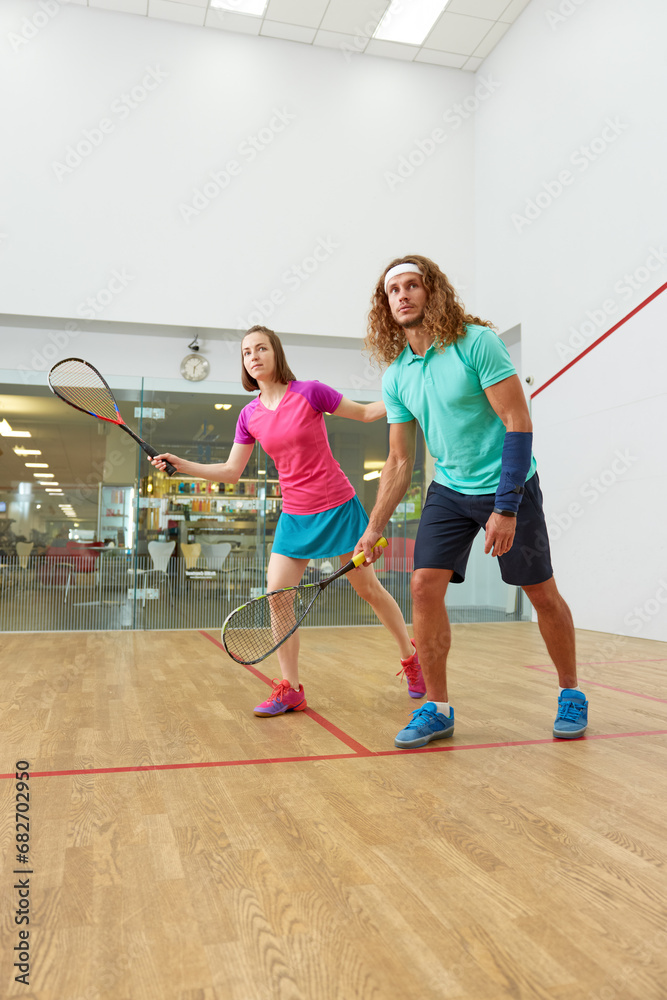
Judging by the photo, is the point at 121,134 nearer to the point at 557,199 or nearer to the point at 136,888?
the point at 557,199

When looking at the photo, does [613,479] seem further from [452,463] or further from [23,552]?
[23,552]

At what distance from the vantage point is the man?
172 cm

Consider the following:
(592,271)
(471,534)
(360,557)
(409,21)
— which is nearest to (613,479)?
(592,271)

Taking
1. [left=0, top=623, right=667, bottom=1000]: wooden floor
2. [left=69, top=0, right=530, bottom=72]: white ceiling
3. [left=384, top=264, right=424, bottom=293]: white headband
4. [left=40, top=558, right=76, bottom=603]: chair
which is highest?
[left=69, top=0, right=530, bottom=72]: white ceiling

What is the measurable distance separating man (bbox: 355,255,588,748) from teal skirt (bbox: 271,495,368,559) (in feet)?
0.95

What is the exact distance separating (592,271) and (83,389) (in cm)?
332

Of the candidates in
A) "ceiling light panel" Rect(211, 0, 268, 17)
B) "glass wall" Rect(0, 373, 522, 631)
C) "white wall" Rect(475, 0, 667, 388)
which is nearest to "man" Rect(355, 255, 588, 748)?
"white wall" Rect(475, 0, 667, 388)

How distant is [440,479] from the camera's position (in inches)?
75.6

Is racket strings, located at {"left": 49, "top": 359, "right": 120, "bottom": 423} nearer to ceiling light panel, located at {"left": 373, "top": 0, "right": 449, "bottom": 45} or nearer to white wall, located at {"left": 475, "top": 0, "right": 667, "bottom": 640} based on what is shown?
white wall, located at {"left": 475, "top": 0, "right": 667, "bottom": 640}

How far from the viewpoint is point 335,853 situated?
1.17 meters

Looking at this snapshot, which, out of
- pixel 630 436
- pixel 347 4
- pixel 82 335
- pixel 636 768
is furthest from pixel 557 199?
pixel 636 768

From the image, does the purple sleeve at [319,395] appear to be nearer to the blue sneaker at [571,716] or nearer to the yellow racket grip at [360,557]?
the yellow racket grip at [360,557]

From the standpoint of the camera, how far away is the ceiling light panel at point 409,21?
5.78 metres

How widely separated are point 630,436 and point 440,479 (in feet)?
8.80
